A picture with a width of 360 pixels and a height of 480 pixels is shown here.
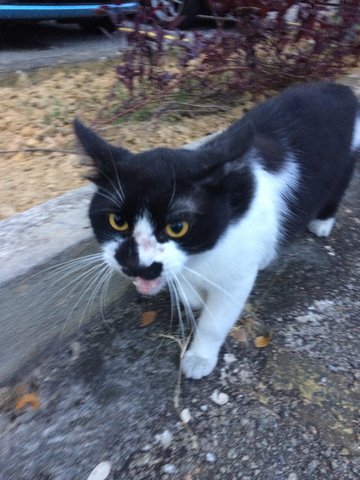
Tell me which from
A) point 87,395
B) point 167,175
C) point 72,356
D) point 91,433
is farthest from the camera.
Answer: point 72,356

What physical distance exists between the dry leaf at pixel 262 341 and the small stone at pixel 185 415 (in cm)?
40

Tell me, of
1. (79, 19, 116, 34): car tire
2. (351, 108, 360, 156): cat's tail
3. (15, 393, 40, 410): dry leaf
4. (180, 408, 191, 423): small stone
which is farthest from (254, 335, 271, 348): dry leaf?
(79, 19, 116, 34): car tire

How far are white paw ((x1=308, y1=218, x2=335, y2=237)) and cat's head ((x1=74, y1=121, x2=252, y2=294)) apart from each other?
1134 millimetres

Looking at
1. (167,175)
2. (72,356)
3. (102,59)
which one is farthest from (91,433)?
(102,59)

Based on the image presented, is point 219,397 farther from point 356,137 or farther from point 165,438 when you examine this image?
point 356,137

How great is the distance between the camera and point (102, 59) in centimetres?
374

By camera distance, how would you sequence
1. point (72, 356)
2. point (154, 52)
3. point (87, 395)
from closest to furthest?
point (87, 395) → point (72, 356) → point (154, 52)

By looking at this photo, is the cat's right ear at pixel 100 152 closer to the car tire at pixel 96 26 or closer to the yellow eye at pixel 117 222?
the yellow eye at pixel 117 222

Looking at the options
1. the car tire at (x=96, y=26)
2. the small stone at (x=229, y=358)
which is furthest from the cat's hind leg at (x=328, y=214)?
the car tire at (x=96, y=26)

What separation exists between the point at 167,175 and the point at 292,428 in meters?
0.93

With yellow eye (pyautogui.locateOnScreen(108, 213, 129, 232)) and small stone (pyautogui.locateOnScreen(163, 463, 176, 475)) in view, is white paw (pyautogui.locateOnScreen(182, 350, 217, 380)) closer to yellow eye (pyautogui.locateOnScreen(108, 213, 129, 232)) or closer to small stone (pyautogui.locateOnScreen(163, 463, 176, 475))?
small stone (pyautogui.locateOnScreen(163, 463, 176, 475))

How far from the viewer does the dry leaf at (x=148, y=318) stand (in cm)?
191

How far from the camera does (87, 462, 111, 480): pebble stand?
1388 millimetres

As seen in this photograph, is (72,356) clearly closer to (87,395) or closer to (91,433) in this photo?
(87,395)
